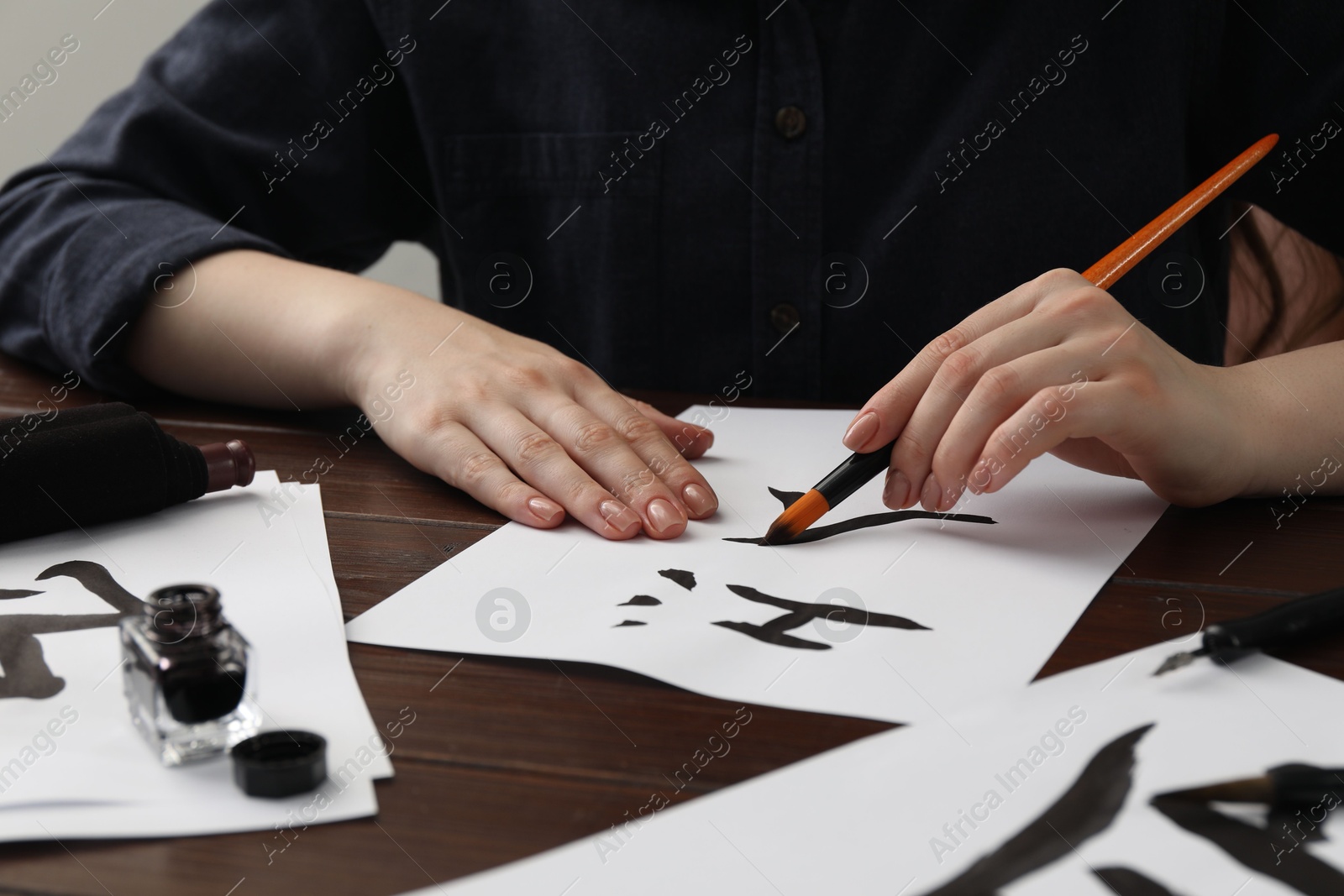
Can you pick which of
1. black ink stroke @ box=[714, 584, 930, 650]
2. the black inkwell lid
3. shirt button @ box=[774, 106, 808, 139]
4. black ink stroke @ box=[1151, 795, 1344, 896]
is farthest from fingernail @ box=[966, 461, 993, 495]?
shirt button @ box=[774, 106, 808, 139]

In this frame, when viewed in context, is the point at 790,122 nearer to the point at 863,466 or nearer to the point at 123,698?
the point at 863,466

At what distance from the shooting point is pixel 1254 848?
327 millimetres

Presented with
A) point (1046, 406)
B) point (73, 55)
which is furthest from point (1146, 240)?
point (73, 55)

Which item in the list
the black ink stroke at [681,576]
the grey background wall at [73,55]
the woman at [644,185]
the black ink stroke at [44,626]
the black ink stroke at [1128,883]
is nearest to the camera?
the black ink stroke at [1128,883]

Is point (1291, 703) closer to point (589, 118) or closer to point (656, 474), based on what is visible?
point (656, 474)

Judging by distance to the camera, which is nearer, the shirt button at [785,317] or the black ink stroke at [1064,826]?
the black ink stroke at [1064,826]

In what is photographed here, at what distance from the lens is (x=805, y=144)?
0.96m

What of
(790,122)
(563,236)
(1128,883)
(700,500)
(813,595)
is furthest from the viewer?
(563,236)

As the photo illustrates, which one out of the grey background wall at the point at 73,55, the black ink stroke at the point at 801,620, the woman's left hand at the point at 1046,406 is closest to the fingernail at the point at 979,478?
the woman's left hand at the point at 1046,406

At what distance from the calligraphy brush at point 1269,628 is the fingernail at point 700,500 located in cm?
26

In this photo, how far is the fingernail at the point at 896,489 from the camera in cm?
60

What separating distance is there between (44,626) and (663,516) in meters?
0.29

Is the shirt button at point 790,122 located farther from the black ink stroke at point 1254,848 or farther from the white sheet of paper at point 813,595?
the black ink stroke at point 1254,848

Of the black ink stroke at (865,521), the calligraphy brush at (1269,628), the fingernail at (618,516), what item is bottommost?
the fingernail at (618,516)
